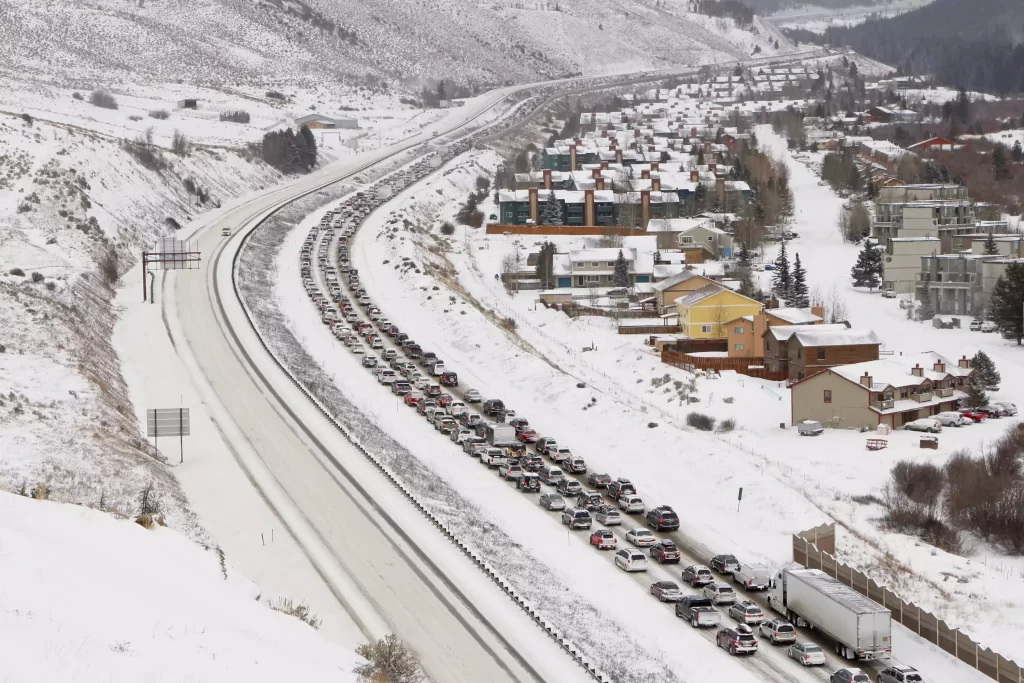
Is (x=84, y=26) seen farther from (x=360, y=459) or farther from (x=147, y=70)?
(x=360, y=459)

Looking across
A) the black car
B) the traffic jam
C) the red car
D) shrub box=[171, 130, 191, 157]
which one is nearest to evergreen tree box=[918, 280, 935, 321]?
the traffic jam

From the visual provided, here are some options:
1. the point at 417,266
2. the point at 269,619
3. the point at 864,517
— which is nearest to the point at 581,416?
the point at 864,517

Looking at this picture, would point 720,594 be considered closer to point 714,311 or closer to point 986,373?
point 986,373

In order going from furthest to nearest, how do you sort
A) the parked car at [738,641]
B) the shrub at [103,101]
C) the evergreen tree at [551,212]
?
the shrub at [103,101], the evergreen tree at [551,212], the parked car at [738,641]

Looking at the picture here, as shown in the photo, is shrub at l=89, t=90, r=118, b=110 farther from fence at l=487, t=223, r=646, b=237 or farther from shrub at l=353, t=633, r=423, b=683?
shrub at l=353, t=633, r=423, b=683

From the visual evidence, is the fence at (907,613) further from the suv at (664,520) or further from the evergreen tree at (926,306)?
the evergreen tree at (926,306)

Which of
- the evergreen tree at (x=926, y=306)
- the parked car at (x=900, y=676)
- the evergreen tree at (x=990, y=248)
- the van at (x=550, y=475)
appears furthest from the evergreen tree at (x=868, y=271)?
the parked car at (x=900, y=676)
